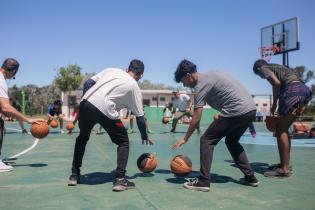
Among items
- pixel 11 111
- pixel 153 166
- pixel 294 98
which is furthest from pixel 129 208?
pixel 294 98

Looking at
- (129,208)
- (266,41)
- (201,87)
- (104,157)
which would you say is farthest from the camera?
(266,41)

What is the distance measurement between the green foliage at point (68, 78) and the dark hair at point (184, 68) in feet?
151

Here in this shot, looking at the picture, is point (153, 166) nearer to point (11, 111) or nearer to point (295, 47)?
point (11, 111)

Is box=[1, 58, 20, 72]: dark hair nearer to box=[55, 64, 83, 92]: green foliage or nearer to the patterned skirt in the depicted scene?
the patterned skirt

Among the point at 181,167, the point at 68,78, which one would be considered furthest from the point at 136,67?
the point at 68,78

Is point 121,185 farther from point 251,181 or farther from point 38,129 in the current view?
point 38,129

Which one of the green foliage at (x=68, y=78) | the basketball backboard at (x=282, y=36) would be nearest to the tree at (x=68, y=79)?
the green foliage at (x=68, y=78)

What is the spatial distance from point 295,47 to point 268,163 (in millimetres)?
13858

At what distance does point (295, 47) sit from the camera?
19562 millimetres

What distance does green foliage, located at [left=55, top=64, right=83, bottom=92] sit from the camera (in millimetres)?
49625

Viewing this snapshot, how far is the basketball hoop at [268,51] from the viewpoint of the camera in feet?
68.4

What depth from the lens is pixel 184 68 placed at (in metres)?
5.12

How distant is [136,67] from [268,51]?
17.7 meters

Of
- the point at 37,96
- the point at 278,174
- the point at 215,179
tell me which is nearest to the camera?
the point at 215,179
